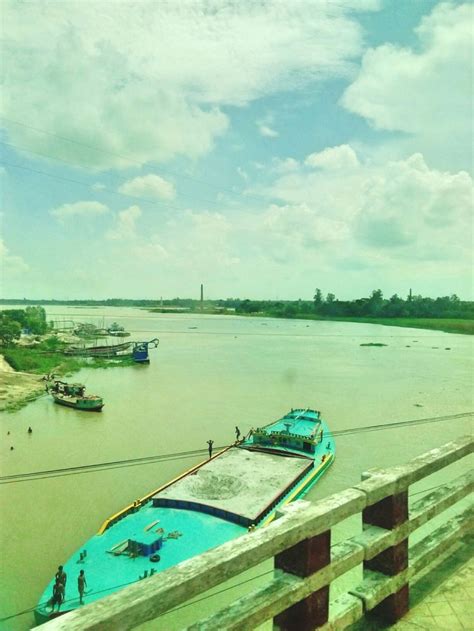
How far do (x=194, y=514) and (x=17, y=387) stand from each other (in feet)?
109

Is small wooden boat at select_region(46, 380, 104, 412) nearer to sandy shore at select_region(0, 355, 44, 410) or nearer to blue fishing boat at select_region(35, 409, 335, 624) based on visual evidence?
sandy shore at select_region(0, 355, 44, 410)

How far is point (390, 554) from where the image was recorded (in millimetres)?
3072

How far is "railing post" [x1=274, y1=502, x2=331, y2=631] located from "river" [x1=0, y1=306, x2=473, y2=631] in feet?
31.4

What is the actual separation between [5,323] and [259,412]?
4947 cm

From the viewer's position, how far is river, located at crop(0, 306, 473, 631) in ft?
47.4

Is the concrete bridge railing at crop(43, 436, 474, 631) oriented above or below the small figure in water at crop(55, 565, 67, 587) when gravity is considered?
above

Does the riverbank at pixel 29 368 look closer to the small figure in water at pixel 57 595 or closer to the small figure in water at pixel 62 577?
the small figure in water at pixel 62 577

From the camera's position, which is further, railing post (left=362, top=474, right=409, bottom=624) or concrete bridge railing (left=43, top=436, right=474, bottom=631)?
railing post (left=362, top=474, right=409, bottom=624)

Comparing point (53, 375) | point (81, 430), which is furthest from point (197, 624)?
point (53, 375)

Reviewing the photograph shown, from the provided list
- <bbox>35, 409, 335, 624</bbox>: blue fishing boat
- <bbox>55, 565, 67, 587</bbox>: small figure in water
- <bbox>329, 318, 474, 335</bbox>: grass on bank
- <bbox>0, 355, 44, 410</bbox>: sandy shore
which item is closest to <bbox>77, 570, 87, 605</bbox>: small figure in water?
<bbox>35, 409, 335, 624</bbox>: blue fishing boat

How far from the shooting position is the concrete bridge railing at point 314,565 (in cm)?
188

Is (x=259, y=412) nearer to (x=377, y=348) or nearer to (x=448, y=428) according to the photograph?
(x=448, y=428)

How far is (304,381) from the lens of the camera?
42.4 m

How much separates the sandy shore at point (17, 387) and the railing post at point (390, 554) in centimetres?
3483
